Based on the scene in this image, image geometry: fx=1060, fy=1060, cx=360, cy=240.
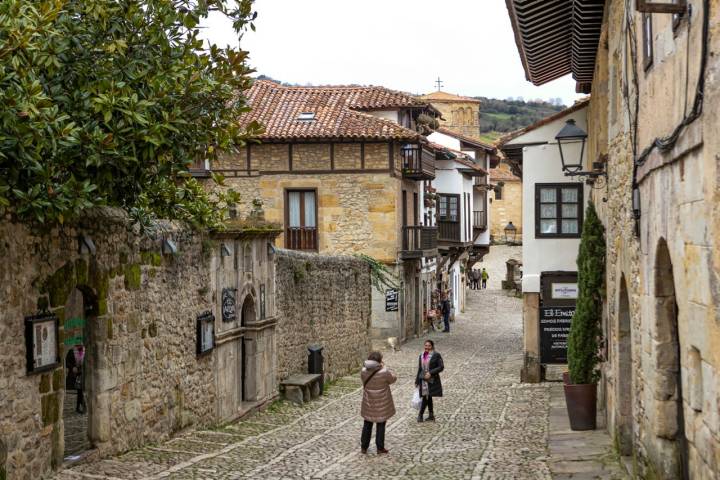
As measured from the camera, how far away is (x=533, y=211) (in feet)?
67.4

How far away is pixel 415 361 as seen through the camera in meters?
28.1

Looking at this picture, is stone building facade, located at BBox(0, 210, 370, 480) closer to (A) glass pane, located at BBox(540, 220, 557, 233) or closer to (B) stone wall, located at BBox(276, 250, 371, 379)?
(B) stone wall, located at BBox(276, 250, 371, 379)

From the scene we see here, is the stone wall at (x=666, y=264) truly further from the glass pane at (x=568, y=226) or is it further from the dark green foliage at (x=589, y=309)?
the glass pane at (x=568, y=226)

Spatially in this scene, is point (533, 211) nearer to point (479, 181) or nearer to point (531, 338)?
point (531, 338)

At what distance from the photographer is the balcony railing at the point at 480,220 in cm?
4919

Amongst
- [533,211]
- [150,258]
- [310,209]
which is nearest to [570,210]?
[533,211]

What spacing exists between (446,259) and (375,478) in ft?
103

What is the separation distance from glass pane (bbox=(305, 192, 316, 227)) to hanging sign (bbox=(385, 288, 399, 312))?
3.10m

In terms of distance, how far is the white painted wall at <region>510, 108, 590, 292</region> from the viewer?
66.2 ft

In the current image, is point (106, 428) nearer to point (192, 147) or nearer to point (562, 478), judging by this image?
point (192, 147)

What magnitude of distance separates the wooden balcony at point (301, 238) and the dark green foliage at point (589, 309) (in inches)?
709

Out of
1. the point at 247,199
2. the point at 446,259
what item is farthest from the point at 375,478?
the point at 446,259

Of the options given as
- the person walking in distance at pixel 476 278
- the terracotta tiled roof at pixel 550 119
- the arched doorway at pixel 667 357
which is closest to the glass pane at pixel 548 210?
the terracotta tiled roof at pixel 550 119

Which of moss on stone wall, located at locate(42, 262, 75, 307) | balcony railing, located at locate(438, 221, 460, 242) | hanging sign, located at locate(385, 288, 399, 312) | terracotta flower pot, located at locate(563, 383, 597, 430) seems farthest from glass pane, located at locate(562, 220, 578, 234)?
balcony railing, located at locate(438, 221, 460, 242)
